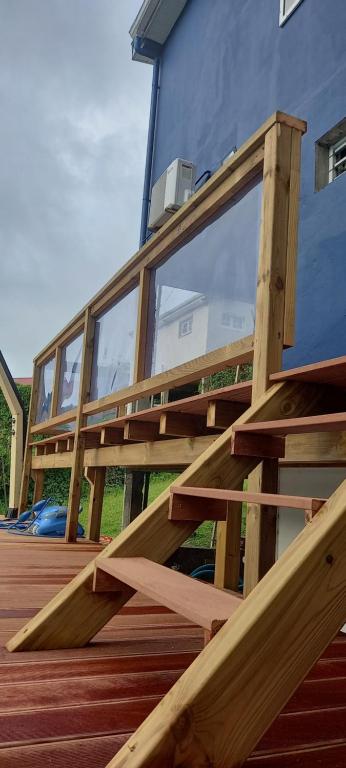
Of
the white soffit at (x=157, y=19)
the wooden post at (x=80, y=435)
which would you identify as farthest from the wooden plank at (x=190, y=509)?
the white soffit at (x=157, y=19)

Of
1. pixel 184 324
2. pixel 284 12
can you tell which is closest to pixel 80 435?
pixel 184 324

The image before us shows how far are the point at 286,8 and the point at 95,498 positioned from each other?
414 centimetres

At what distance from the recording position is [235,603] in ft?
4.04

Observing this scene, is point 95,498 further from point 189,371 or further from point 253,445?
point 253,445

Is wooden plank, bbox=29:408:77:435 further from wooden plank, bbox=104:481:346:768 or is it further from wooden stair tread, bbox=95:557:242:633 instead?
wooden plank, bbox=104:481:346:768

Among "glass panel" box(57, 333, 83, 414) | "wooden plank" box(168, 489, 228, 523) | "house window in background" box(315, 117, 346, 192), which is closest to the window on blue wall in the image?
"house window in background" box(315, 117, 346, 192)

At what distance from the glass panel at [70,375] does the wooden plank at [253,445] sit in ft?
10.2

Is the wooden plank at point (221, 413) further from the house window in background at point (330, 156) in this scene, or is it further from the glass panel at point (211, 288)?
the house window in background at point (330, 156)

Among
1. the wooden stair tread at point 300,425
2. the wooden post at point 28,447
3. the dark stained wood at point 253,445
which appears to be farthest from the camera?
the wooden post at point 28,447

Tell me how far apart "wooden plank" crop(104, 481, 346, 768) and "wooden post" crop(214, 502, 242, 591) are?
1.51 metres

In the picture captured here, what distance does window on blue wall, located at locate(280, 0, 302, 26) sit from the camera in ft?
15.0

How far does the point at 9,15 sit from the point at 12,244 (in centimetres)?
1552

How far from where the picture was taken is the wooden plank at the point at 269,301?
2.07 meters

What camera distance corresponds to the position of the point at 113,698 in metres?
1.32
